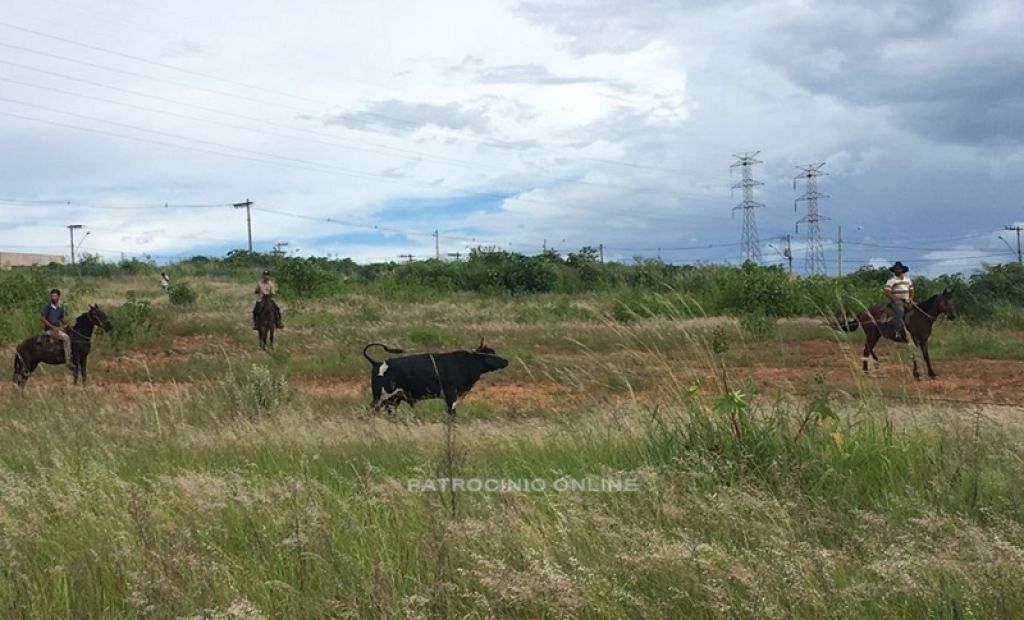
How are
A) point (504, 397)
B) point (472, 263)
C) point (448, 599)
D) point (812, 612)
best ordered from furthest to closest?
point (472, 263) → point (504, 397) → point (448, 599) → point (812, 612)

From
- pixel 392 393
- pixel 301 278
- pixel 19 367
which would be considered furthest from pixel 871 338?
pixel 301 278

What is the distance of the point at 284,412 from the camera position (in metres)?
8.20

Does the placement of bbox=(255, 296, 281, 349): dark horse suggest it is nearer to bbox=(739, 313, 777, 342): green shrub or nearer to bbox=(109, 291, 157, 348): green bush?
bbox=(109, 291, 157, 348): green bush

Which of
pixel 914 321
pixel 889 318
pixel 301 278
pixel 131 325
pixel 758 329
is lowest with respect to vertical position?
pixel 758 329

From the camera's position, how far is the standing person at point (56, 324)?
15.9 metres

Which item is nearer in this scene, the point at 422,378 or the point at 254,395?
the point at 254,395

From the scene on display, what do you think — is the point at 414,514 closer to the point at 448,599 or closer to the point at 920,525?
the point at 448,599

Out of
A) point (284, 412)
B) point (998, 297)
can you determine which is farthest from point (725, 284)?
point (284, 412)

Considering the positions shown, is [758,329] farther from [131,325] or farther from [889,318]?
[131,325]

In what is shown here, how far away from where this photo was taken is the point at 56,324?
16453 millimetres

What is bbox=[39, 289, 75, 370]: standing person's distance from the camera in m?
15.9

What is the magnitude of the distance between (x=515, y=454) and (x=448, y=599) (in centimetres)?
244

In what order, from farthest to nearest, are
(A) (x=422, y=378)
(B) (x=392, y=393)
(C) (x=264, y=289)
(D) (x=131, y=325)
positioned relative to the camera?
1. (D) (x=131, y=325)
2. (C) (x=264, y=289)
3. (A) (x=422, y=378)
4. (B) (x=392, y=393)

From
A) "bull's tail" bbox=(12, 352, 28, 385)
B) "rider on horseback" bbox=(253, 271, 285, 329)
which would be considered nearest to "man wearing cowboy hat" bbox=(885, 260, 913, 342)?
"rider on horseback" bbox=(253, 271, 285, 329)
